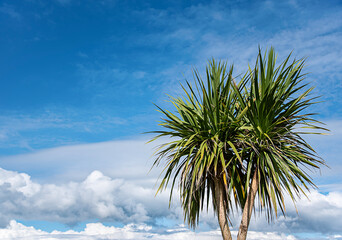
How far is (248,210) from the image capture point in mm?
9609

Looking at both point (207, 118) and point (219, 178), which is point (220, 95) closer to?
point (207, 118)

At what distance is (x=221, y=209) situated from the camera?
1009cm

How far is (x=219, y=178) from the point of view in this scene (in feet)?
33.6

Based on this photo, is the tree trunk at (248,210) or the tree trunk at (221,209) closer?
the tree trunk at (248,210)

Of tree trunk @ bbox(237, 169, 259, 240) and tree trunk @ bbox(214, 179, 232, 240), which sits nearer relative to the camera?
tree trunk @ bbox(237, 169, 259, 240)

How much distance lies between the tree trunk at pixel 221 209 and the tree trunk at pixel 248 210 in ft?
1.54

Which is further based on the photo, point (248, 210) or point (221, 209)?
point (221, 209)

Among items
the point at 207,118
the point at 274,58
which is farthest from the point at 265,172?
the point at 274,58

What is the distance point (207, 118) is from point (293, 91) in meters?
2.44

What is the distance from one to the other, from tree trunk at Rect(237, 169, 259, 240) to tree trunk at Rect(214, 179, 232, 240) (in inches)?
18.5

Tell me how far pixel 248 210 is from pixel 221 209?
2.61ft

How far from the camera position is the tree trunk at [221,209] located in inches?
394

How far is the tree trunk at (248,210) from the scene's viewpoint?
Answer: 31.3ft

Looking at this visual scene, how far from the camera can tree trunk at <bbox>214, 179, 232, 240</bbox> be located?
10.0 metres
